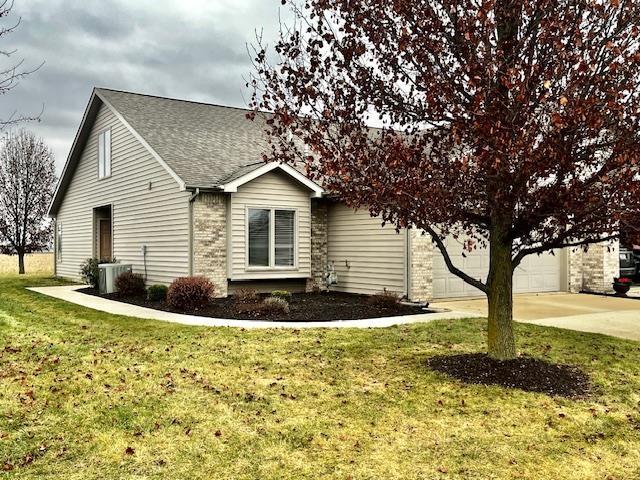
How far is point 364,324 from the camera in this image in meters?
11.0

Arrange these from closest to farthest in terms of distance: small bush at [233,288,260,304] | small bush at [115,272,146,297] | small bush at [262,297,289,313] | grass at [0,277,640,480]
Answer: grass at [0,277,640,480]
small bush at [262,297,289,313]
small bush at [233,288,260,304]
small bush at [115,272,146,297]

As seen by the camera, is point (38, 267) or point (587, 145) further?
point (38, 267)

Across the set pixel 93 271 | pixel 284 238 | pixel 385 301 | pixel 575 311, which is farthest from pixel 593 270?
pixel 93 271

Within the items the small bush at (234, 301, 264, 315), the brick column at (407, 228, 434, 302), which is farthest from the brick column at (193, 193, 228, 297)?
the brick column at (407, 228, 434, 302)

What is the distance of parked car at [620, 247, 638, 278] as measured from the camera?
19859mm

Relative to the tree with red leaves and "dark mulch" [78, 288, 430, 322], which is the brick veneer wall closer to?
"dark mulch" [78, 288, 430, 322]

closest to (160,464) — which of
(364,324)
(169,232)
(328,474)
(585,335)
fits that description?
(328,474)

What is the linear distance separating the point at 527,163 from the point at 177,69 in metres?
18.0

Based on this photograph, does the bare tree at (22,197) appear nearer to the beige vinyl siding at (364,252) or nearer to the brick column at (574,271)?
the beige vinyl siding at (364,252)

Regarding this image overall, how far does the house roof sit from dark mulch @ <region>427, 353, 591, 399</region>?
874 centimetres

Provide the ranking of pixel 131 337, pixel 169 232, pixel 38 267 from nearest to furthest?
pixel 131 337
pixel 169 232
pixel 38 267

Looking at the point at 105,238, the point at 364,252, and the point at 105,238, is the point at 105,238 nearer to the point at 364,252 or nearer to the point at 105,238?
the point at 105,238

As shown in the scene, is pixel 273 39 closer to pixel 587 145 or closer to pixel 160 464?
pixel 587 145

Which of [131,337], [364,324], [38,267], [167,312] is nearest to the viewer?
[131,337]
